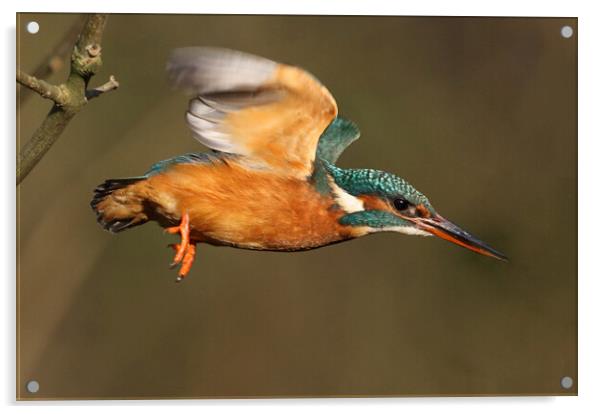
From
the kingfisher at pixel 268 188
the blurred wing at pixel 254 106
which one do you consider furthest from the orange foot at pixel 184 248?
the blurred wing at pixel 254 106

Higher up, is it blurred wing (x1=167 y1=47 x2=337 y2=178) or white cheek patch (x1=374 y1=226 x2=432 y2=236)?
blurred wing (x1=167 y1=47 x2=337 y2=178)

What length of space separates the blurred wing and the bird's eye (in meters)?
0.22

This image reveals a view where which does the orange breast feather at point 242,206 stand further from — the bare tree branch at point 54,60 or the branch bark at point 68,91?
the bare tree branch at point 54,60

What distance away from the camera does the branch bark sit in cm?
187

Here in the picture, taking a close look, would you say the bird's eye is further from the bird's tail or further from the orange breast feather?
the bird's tail

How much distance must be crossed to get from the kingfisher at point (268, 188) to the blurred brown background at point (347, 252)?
33 mm

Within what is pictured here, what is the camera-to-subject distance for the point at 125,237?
200 cm

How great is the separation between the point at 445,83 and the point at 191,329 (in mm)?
849

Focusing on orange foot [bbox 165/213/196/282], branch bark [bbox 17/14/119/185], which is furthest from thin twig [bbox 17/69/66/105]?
orange foot [bbox 165/213/196/282]

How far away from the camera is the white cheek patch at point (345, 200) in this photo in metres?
2.03

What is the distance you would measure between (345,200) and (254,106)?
321 mm

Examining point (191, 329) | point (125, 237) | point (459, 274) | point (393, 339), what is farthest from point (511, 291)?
point (125, 237)

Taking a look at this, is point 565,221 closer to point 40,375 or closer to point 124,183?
point 124,183

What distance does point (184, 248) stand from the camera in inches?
78.8
